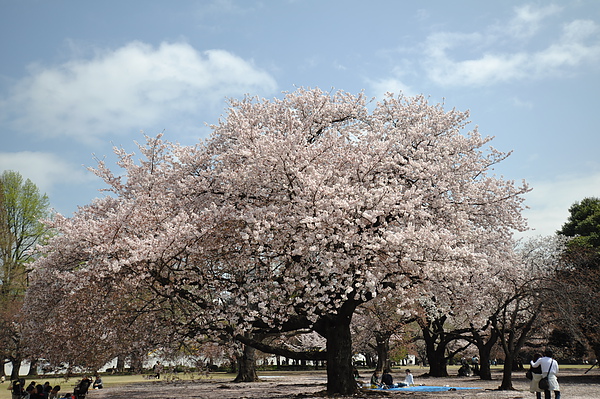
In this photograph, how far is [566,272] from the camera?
2444 cm

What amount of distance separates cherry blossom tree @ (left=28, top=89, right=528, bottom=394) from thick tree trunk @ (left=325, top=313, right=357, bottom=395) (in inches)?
1.6

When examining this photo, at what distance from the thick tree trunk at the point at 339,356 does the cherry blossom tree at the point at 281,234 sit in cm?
4

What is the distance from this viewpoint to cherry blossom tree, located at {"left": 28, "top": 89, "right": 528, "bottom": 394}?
13.5 metres

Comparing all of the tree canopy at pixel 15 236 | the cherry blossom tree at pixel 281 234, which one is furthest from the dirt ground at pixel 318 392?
the tree canopy at pixel 15 236

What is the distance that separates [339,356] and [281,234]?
19.4 feet

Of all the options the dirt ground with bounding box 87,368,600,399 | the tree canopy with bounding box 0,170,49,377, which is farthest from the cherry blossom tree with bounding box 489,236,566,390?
the tree canopy with bounding box 0,170,49,377

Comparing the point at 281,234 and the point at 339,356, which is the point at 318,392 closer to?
the point at 339,356

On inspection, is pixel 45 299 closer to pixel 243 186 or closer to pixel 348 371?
pixel 243 186

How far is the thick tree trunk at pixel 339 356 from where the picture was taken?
1700 centimetres

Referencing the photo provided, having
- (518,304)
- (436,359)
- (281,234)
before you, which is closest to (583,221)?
(436,359)

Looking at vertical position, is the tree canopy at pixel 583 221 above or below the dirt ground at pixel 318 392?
above

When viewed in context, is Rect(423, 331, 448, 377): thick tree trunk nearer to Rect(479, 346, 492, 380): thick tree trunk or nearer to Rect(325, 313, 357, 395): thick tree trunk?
Rect(479, 346, 492, 380): thick tree trunk

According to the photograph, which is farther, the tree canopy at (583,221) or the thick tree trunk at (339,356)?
the tree canopy at (583,221)

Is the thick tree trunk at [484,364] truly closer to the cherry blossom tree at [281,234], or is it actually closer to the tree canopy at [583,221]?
the cherry blossom tree at [281,234]
